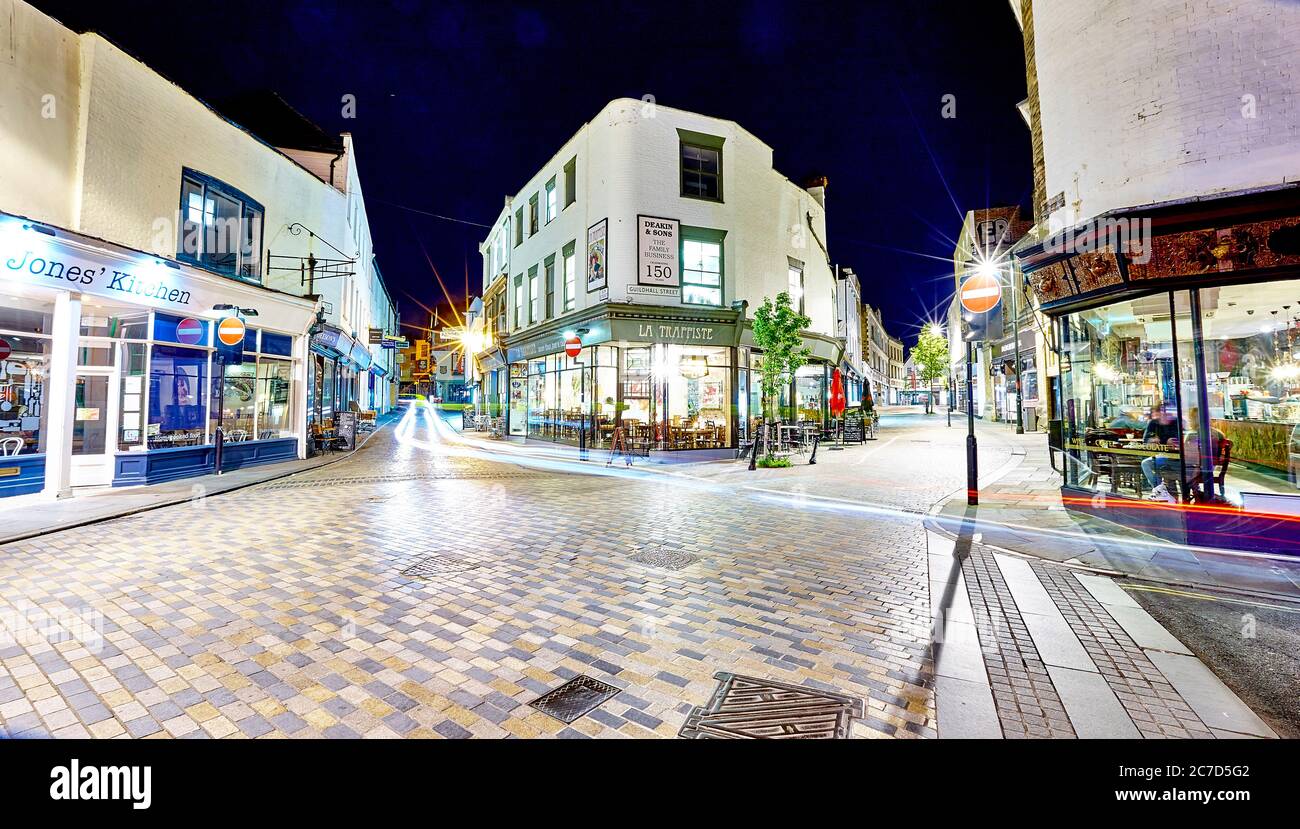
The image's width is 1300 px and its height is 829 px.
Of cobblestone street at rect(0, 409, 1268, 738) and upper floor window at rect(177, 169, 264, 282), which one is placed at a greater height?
upper floor window at rect(177, 169, 264, 282)

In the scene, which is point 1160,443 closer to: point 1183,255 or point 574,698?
point 1183,255

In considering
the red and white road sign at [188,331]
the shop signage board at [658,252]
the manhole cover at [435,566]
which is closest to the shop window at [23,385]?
the red and white road sign at [188,331]

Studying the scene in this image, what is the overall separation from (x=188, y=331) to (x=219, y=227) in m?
3.69

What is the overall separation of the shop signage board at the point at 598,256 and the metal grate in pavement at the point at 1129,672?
1703 cm

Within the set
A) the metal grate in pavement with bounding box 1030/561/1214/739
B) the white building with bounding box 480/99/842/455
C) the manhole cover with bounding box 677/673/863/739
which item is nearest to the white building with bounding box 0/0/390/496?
the white building with bounding box 480/99/842/455

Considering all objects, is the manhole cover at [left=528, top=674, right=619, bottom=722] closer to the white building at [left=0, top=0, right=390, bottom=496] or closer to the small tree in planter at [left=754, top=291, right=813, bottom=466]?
the white building at [left=0, top=0, right=390, bottom=496]

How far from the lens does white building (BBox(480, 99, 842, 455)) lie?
19.7 m

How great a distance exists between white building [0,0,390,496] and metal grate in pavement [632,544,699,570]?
1182cm

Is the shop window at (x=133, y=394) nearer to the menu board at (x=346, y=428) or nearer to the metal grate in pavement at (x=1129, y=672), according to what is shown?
the menu board at (x=346, y=428)

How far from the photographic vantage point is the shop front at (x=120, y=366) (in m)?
10.2

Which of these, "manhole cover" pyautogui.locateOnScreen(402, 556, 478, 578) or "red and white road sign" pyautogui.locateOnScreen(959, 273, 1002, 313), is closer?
"manhole cover" pyautogui.locateOnScreen(402, 556, 478, 578)

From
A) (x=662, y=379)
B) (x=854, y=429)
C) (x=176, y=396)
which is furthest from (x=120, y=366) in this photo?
(x=854, y=429)
